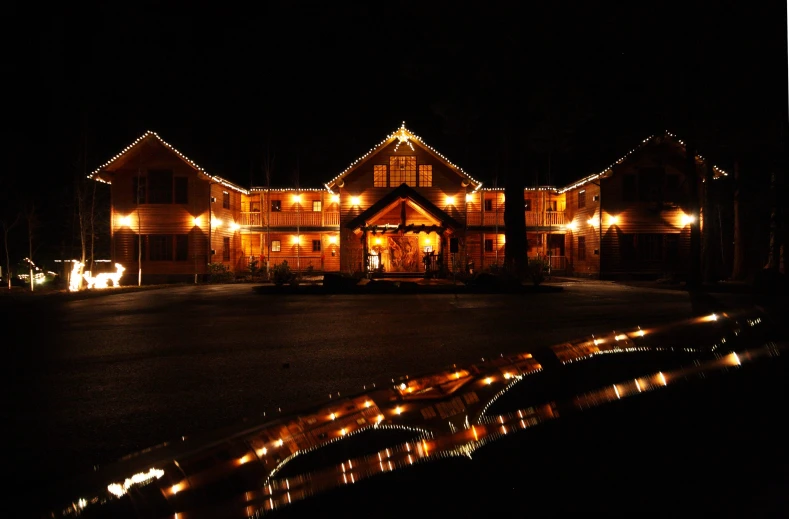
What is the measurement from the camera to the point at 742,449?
3.88 metres

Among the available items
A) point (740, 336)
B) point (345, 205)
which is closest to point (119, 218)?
point (345, 205)

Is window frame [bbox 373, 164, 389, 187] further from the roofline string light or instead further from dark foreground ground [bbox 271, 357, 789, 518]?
dark foreground ground [bbox 271, 357, 789, 518]

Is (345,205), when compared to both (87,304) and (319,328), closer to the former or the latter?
(87,304)

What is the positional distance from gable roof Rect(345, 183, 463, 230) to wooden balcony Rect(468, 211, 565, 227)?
5.42 meters

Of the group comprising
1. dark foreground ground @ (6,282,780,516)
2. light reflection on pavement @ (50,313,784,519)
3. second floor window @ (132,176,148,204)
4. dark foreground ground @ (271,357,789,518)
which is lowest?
dark foreground ground @ (6,282,780,516)

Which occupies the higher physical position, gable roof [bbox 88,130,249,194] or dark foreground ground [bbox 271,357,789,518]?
gable roof [bbox 88,130,249,194]

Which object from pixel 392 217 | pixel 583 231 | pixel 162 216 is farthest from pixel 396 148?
pixel 162 216

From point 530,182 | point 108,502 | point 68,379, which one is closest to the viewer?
point 108,502

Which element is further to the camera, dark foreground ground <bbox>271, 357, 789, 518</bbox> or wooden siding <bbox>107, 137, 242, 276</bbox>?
wooden siding <bbox>107, 137, 242, 276</bbox>

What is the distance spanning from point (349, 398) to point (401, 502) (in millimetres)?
535

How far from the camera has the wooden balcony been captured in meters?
36.8

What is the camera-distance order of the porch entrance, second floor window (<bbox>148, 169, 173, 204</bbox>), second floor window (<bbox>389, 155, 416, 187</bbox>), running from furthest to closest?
the porch entrance → second floor window (<bbox>389, 155, 416, 187</bbox>) → second floor window (<bbox>148, 169, 173, 204</bbox>)

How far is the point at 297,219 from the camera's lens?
1417 inches

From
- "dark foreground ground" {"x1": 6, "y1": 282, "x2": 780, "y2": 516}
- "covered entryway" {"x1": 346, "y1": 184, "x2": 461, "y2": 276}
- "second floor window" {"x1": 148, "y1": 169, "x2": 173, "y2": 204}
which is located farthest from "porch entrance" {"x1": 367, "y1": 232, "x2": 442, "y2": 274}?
"dark foreground ground" {"x1": 6, "y1": 282, "x2": 780, "y2": 516}
